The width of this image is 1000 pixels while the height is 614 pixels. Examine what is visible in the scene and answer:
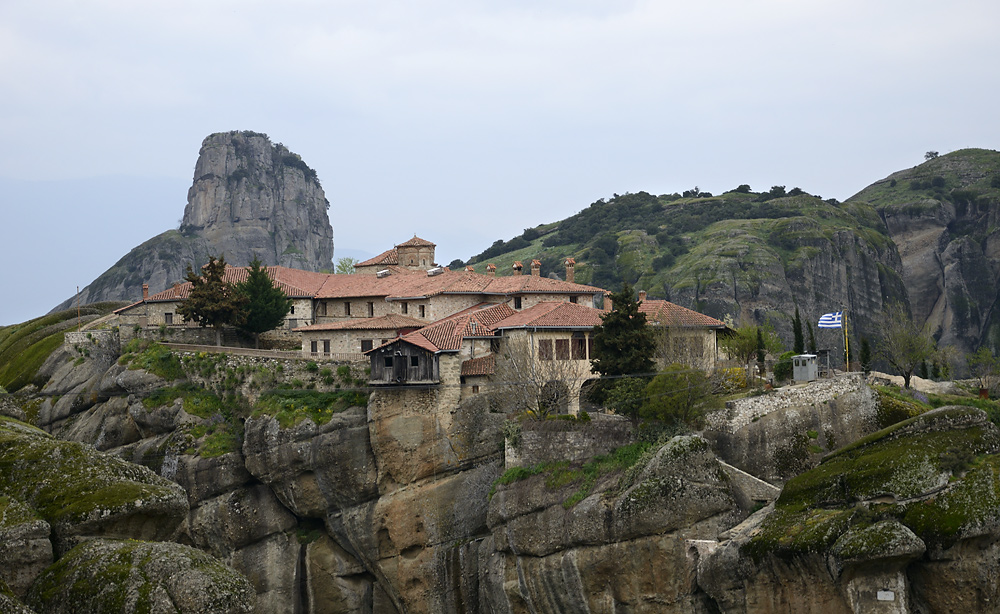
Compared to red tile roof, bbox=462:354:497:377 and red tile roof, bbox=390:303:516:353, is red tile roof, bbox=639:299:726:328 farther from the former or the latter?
red tile roof, bbox=462:354:497:377

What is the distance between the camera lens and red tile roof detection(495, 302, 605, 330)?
60.1 meters

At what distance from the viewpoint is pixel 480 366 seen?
60.6m

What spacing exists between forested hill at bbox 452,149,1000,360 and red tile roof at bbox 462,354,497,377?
219 feet

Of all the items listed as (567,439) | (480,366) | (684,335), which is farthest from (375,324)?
(684,335)

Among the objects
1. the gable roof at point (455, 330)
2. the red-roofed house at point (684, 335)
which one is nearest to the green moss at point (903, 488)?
the red-roofed house at point (684, 335)

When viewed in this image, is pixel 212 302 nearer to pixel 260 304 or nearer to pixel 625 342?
pixel 260 304

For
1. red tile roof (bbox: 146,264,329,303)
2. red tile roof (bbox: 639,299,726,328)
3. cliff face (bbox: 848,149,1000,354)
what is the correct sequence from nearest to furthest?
red tile roof (bbox: 639,299,726,328)
red tile roof (bbox: 146,264,329,303)
cliff face (bbox: 848,149,1000,354)

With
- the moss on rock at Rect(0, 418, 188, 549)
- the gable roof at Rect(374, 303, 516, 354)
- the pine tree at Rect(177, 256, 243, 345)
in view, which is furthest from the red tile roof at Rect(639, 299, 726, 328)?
the moss on rock at Rect(0, 418, 188, 549)

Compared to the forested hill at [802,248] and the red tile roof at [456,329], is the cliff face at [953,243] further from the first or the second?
the red tile roof at [456,329]

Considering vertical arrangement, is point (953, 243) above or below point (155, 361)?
above

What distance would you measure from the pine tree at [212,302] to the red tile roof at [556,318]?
1959cm

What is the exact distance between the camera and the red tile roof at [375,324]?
219 ft

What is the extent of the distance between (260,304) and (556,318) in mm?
22063

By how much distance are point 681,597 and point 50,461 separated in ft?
88.7
